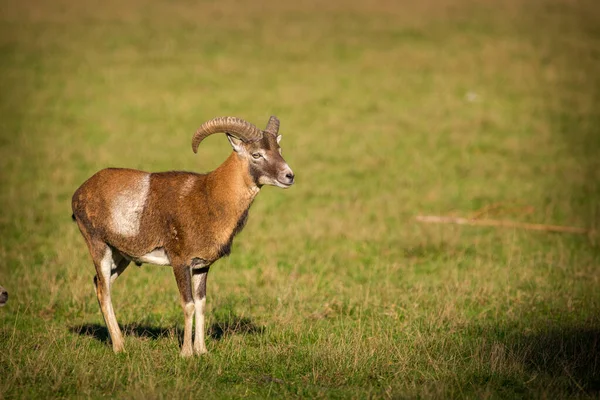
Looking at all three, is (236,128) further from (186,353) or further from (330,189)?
(330,189)

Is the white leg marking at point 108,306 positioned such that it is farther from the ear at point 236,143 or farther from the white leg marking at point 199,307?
the ear at point 236,143

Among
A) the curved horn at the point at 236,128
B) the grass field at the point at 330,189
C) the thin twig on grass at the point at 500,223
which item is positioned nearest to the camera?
the grass field at the point at 330,189

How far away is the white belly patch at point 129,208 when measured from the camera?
11.1 m

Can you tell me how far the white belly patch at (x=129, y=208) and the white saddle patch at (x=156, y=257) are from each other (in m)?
0.31

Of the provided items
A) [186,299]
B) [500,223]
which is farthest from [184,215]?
[500,223]

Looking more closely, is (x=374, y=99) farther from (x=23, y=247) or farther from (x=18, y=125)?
(x=23, y=247)

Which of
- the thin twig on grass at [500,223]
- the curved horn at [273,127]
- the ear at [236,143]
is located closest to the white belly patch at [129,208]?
the ear at [236,143]

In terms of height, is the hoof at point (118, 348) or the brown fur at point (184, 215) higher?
the brown fur at point (184, 215)

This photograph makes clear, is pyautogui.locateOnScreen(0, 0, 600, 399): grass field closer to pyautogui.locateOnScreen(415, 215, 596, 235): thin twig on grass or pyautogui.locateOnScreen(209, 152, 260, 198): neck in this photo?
pyautogui.locateOnScreen(415, 215, 596, 235): thin twig on grass

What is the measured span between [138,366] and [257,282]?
17.8ft

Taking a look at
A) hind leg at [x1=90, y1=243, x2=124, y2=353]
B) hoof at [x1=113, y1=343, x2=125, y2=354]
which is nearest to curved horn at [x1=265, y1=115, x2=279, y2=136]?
hind leg at [x1=90, y1=243, x2=124, y2=353]

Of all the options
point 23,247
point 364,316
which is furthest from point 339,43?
point 364,316

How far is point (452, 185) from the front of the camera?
23.5m

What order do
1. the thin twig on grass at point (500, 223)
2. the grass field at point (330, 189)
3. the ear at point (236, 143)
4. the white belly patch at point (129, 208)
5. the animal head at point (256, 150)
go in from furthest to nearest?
the thin twig on grass at point (500, 223) → the white belly patch at point (129, 208) → the ear at point (236, 143) → the animal head at point (256, 150) → the grass field at point (330, 189)
